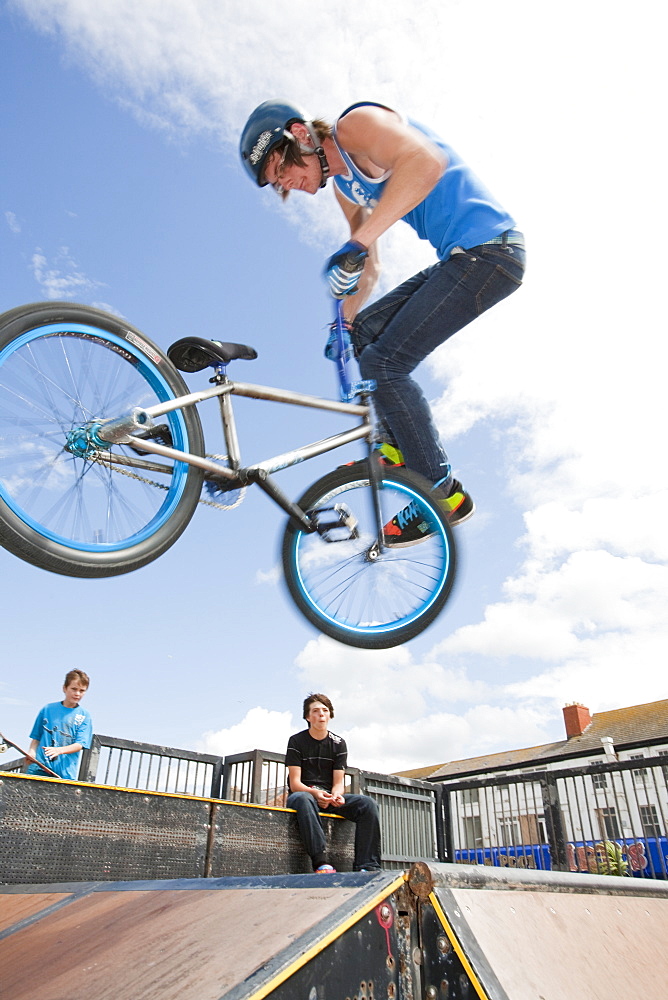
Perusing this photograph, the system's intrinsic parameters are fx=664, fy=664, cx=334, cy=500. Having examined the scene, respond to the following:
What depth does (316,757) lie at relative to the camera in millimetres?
5508

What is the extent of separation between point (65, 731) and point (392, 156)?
4.63 metres

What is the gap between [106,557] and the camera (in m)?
2.53

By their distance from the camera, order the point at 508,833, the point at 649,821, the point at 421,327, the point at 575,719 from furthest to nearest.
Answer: the point at 575,719 < the point at 508,833 < the point at 649,821 < the point at 421,327

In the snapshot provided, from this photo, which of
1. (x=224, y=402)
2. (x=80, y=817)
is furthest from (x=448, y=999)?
(x=80, y=817)

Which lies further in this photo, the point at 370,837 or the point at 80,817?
the point at 370,837

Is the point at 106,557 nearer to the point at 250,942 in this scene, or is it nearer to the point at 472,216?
the point at 250,942

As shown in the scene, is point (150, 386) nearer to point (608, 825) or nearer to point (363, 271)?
point (363, 271)

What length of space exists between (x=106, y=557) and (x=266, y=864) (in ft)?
11.2

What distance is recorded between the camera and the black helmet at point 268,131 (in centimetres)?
283

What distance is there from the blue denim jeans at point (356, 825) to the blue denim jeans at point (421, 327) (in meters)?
3.11

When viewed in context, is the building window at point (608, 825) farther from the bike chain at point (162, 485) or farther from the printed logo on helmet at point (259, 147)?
the printed logo on helmet at point (259, 147)

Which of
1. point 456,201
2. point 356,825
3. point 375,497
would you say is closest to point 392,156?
point 456,201

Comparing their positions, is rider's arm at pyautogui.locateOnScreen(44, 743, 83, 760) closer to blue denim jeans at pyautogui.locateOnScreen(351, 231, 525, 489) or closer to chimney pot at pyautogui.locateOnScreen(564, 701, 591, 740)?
blue denim jeans at pyautogui.locateOnScreen(351, 231, 525, 489)

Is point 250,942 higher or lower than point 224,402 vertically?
lower
